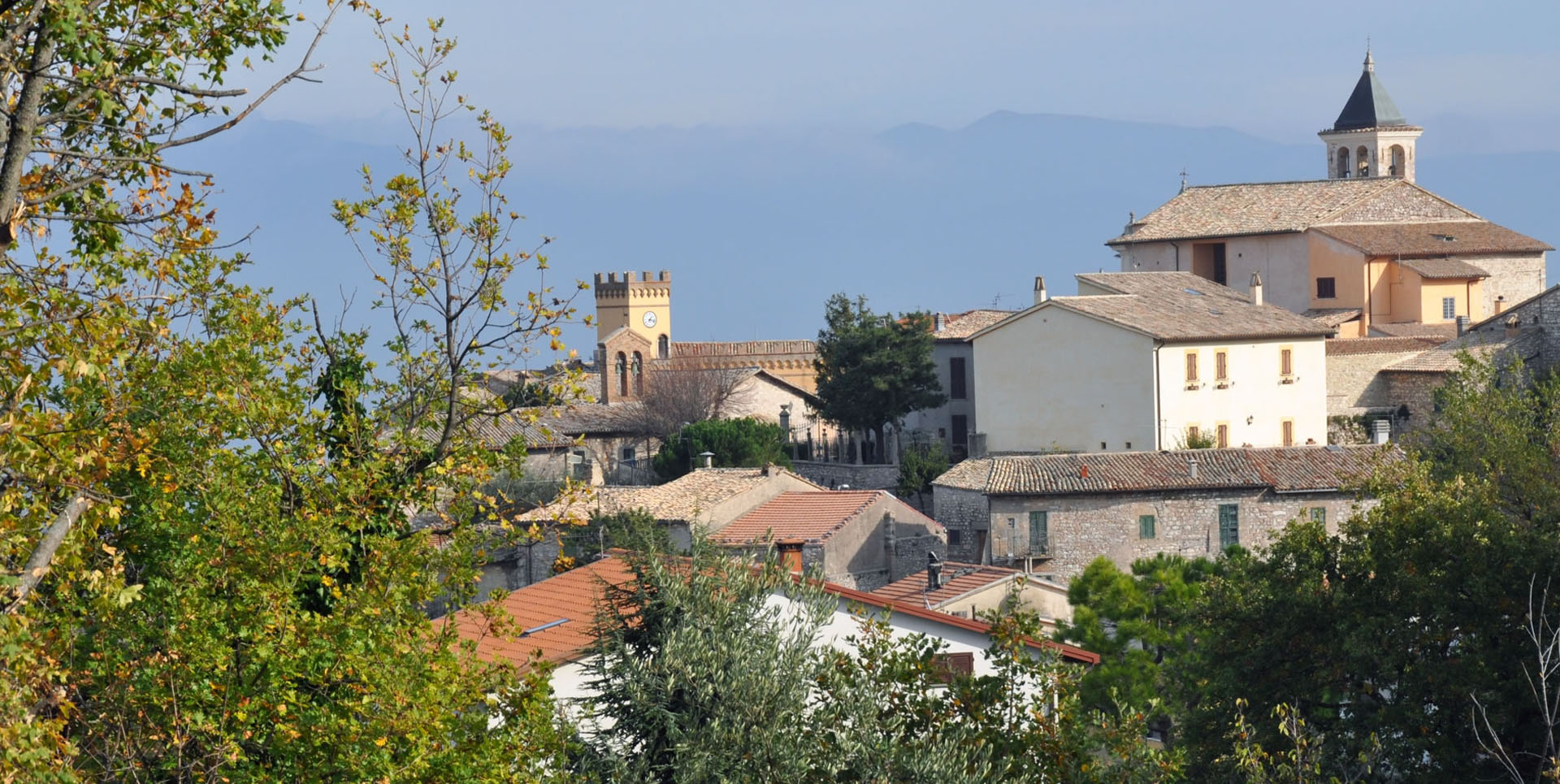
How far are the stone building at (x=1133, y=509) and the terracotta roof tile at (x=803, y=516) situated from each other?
8.77 ft

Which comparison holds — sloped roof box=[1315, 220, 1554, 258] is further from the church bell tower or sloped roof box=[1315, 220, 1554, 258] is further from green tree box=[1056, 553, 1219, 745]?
green tree box=[1056, 553, 1219, 745]

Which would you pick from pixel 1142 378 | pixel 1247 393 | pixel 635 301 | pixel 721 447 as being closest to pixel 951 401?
pixel 721 447

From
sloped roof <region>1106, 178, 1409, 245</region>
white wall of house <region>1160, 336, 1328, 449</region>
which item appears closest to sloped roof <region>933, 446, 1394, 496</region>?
white wall of house <region>1160, 336, 1328, 449</region>

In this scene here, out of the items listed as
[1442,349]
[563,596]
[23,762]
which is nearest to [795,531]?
[563,596]

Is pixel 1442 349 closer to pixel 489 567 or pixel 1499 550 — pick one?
pixel 489 567

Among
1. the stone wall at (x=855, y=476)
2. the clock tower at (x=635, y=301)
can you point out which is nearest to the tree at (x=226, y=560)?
the stone wall at (x=855, y=476)

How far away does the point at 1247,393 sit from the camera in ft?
155

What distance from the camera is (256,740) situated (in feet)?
33.7

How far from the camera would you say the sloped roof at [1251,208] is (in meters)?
62.9

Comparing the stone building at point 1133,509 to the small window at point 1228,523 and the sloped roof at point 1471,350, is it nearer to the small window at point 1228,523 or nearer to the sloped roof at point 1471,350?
the small window at point 1228,523

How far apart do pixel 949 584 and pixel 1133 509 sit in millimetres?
8665

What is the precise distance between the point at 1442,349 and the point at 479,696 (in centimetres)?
4499

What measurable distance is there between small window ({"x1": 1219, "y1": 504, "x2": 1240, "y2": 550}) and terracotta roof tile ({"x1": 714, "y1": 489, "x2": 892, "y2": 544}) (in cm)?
712

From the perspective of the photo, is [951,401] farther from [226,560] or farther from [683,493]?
A: [226,560]
